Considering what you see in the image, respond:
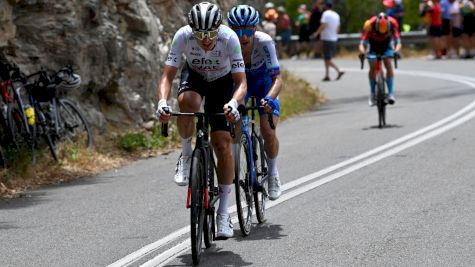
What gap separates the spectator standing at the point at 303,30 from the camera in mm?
36344

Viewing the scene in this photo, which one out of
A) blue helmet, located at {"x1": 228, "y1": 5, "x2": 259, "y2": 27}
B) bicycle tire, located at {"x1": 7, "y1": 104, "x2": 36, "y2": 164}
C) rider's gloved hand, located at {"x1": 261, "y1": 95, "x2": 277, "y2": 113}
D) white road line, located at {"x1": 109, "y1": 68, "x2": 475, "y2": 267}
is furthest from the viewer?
bicycle tire, located at {"x1": 7, "y1": 104, "x2": 36, "y2": 164}

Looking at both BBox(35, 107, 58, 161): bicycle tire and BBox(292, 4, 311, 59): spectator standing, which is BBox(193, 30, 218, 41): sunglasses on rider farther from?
BBox(292, 4, 311, 59): spectator standing

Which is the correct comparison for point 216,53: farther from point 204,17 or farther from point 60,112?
point 60,112

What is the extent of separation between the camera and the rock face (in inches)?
596

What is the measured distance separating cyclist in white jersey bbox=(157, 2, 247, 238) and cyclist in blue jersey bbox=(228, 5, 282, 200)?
1.57 feet

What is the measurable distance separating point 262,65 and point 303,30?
88.4 ft

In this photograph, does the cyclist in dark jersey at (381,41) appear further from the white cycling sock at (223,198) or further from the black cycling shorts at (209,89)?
the white cycling sock at (223,198)

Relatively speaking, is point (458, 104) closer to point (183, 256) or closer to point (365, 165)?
point (365, 165)

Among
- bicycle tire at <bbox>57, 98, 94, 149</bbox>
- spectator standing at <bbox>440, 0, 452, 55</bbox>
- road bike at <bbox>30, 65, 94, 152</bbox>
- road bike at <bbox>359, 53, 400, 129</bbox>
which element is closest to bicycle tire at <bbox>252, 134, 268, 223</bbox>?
road bike at <bbox>30, 65, 94, 152</bbox>

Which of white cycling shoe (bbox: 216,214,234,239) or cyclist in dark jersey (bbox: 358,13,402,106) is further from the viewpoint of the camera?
cyclist in dark jersey (bbox: 358,13,402,106)

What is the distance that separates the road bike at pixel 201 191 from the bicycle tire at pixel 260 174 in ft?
3.29

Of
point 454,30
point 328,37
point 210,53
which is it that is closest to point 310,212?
point 210,53

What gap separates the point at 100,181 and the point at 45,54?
113 inches

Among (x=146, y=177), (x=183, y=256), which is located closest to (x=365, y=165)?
(x=146, y=177)
